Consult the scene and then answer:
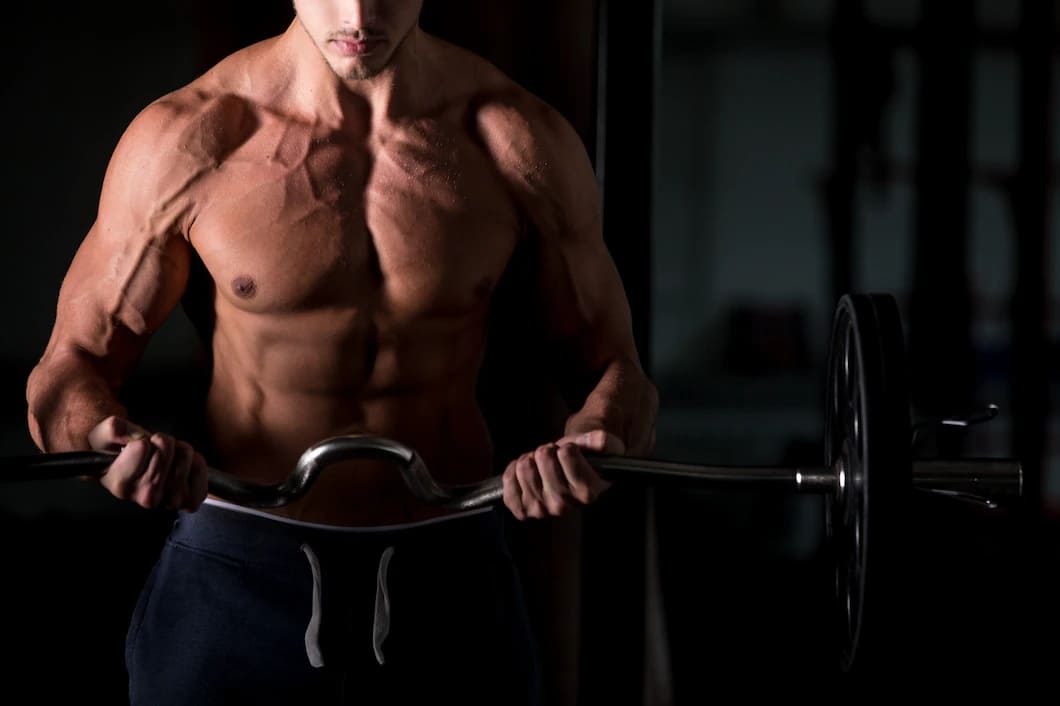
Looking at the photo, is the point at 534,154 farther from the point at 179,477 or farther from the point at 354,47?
the point at 179,477

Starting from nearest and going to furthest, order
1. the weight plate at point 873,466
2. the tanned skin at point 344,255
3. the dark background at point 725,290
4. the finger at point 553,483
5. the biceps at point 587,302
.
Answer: the weight plate at point 873,466
the finger at point 553,483
the tanned skin at point 344,255
the biceps at point 587,302
the dark background at point 725,290

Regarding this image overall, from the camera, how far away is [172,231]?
1.17m

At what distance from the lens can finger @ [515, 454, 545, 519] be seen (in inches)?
41.2

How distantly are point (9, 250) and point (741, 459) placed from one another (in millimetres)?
2681

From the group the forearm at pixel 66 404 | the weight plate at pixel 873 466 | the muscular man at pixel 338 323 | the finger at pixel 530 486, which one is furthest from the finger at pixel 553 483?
the forearm at pixel 66 404

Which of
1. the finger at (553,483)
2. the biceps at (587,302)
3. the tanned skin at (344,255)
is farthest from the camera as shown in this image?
the biceps at (587,302)

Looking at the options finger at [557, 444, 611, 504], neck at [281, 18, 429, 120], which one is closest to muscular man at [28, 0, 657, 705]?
neck at [281, 18, 429, 120]

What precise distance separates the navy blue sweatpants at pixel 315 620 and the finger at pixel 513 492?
0.70 feet

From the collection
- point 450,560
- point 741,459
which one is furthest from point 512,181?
point 741,459

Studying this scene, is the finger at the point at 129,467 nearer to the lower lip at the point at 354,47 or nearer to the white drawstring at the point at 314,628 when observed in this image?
the white drawstring at the point at 314,628

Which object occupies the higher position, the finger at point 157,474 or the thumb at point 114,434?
the thumb at point 114,434

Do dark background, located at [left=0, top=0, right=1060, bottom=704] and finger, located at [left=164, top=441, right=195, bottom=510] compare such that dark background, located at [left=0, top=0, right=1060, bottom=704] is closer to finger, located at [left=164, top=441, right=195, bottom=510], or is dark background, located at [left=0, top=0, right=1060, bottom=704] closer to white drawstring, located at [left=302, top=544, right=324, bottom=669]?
white drawstring, located at [left=302, top=544, right=324, bottom=669]

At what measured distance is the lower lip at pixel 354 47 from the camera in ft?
3.67

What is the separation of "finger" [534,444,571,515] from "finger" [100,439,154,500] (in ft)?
1.05
